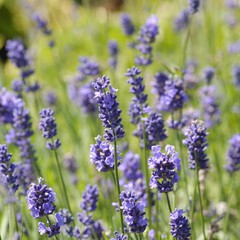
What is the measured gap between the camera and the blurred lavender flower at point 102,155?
2.13 meters

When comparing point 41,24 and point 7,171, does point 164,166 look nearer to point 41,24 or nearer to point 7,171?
point 7,171

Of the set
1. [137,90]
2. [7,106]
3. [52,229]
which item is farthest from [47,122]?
[7,106]

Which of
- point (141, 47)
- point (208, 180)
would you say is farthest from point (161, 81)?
point (208, 180)

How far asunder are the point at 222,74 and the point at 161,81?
2.41 m

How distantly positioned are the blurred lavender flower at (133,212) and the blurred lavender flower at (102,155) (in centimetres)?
16

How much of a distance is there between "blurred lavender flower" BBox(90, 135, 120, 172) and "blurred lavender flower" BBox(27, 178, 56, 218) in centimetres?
24

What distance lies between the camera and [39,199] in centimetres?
201

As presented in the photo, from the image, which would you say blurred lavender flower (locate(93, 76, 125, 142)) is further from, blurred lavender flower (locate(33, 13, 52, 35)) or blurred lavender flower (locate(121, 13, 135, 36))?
blurred lavender flower (locate(33, 13, 52, 35))

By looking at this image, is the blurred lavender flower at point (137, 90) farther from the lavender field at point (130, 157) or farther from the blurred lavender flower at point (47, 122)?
the blurred lavender flower at point (47, 122)

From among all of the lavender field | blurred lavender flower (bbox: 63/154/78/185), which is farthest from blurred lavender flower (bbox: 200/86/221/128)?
blurred lavender flower (bbox: 63/154/78/185)

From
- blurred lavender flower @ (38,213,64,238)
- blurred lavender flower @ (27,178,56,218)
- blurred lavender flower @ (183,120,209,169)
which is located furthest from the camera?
blurred lavender flower @ (183,120,209,169)

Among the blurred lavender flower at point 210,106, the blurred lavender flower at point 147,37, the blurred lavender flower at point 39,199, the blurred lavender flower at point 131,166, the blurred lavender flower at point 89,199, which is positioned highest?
the blurred lavender flower at point 210,106

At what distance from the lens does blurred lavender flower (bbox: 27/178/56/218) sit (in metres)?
2.00

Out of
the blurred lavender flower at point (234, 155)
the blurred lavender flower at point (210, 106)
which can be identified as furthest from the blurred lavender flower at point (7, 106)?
the blurred lavender flower at point (210, 106)
